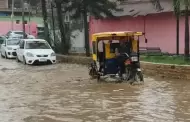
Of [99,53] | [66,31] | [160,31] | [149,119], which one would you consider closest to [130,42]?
[99,53]

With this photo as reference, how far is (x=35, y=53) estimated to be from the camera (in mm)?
26141

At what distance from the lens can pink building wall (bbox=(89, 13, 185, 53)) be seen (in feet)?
87.4

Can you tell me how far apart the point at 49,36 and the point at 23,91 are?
65.7 feet

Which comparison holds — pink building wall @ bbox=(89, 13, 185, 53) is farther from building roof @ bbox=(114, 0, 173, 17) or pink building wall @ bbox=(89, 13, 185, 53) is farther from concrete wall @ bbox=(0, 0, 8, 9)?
concrete wall @ bbox=(0, 0, 8, 9)

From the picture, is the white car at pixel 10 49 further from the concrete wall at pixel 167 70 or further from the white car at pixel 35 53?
the concrete wall at pixel 167 70

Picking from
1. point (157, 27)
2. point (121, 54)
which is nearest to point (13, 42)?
point (157, 27)

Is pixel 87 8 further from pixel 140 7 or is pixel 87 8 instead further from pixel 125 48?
pixel 125 48

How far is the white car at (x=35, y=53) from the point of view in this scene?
26047 millimetres

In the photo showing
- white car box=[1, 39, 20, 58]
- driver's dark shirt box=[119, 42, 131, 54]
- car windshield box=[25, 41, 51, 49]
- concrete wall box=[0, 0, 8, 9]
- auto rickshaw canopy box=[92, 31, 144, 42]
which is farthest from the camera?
concrete wall box=[0, 0, 8, 9]

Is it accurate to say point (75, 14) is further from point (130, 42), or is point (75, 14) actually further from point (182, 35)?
point (130, 42)

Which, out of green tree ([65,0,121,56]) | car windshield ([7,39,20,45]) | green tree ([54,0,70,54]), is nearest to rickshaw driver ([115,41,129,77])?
green tree ([65,0,121,56])

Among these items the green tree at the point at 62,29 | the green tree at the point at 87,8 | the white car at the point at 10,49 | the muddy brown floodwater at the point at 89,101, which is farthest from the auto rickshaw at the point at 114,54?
the white car at the point at 10,49

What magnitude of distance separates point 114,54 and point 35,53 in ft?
34.1

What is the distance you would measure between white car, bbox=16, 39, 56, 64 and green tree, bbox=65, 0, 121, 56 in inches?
98.7
